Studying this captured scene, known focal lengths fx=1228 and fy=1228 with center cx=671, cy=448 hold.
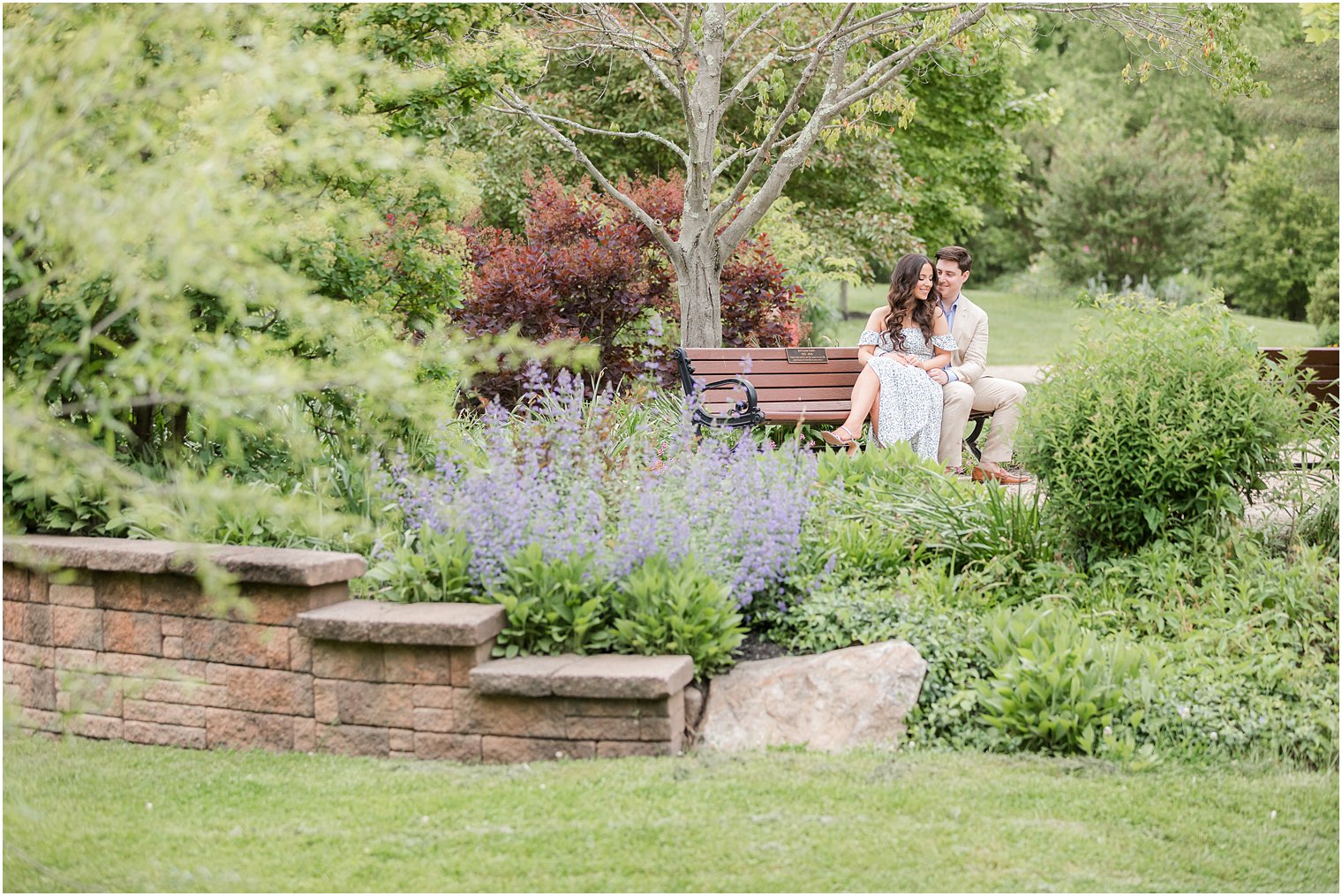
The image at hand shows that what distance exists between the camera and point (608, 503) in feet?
15.1

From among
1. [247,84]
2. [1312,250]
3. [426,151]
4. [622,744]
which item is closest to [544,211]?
[426,151]

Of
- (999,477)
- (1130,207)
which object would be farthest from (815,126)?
(1130,207)

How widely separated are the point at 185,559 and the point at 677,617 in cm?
158

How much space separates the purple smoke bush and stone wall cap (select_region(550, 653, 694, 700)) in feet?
1.36

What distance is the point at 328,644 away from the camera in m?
3.96

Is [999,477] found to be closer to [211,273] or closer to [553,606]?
[553,606]

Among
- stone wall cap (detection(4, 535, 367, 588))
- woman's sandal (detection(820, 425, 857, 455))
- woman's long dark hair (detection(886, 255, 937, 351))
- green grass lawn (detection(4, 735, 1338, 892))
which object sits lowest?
green grass lawn (detection(4, 735, 1338, 892))

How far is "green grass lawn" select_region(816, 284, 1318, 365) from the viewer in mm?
19453

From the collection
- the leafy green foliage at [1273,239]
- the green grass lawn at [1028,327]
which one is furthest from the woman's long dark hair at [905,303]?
the leafy green foliage at [1273,239]

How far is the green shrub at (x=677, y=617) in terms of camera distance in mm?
3939

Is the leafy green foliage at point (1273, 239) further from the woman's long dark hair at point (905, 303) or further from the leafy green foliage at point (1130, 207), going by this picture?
the woman's long dark hair at point (905, 303)

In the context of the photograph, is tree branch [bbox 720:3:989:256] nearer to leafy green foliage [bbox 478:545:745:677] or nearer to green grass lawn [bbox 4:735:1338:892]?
leafy green foliage [bbox 478:545:745:677]

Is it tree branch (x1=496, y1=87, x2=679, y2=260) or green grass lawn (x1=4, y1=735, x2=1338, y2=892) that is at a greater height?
tree branch (x1=496, y1=87, x2=679, y2=260)

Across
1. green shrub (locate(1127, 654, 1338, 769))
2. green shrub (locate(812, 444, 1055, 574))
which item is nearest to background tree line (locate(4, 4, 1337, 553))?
green shrub (locate(812, 444, 1055, 574))
